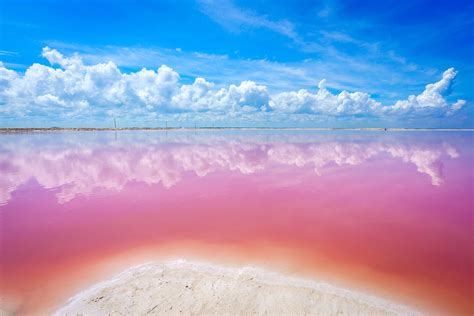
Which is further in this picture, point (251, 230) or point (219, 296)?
point (251, 230)

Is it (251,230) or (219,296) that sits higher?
(219,296)

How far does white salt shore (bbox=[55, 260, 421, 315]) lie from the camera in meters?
4.42

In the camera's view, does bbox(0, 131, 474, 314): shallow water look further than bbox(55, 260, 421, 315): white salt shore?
Yes

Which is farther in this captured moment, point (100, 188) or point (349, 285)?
point (100, 188)

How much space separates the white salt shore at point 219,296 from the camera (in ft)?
14.5

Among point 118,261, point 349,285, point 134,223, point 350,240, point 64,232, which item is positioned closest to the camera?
point 349,285

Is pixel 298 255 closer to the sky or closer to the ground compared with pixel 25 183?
closer to the sky

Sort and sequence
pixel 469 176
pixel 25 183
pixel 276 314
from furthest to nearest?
pixel 469 176 < pixel 25 183 < pixel 276 314

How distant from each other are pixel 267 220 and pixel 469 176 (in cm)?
1458

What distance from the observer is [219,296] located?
469 cm

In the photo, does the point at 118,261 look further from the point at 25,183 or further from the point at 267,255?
the point at 25,183

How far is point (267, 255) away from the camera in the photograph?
20.4 feet

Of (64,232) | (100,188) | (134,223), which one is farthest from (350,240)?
(100,188)

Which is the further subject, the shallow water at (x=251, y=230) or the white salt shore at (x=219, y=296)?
the shallow water at (x=251, y=230)
